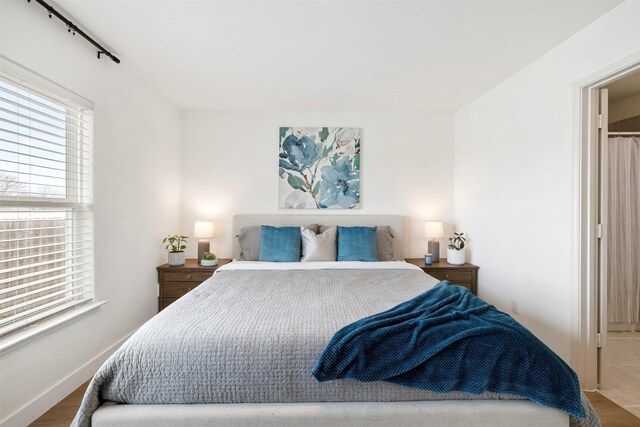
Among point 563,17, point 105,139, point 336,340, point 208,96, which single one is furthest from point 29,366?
point 563,17

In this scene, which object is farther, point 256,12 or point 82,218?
point 82,218

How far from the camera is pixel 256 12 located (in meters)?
1.94

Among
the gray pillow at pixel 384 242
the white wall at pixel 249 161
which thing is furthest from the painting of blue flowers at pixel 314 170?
the gray pillow at pixel 384 242

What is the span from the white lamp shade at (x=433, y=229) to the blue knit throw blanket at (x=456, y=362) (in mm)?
2288

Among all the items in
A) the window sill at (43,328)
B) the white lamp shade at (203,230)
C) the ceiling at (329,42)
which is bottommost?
the window sill at (43,328)

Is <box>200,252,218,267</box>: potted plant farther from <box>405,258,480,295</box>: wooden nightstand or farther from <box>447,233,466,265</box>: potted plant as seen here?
<box>447,233,466,265</box>: potted plant

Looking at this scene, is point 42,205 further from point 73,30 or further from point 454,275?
point 454,275

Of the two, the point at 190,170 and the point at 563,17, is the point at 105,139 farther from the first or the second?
the point at 563,17

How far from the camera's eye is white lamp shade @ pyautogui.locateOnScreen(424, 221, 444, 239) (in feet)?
12.0

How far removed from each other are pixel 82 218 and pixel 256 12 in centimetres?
183

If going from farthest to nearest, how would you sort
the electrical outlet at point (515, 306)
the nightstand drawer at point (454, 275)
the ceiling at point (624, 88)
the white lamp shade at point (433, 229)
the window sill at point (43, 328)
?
the white lamp shade at point (433, 229) → the nightstand drawer at point (454, 275) → the ceiling at point (624, 88) → the electrical outlet at point (515, 306) → the window sill at point (43, 328)

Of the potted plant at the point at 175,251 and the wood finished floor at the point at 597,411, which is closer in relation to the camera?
the wood finished floor at the point at 597,411

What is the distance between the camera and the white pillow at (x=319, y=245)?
3350mm

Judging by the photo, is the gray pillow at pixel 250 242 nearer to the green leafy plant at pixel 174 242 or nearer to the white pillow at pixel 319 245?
the white pillow at pixel 319 245
